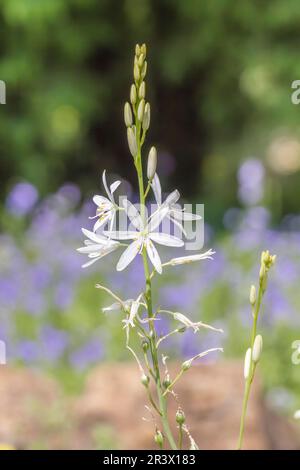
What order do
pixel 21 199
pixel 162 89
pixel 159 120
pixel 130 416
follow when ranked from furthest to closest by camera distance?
pixel 159 120, pixel 162 89, pixel 21 199, pixel 130 416

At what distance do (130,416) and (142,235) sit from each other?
1651 mm

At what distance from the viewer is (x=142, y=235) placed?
89 centimetres

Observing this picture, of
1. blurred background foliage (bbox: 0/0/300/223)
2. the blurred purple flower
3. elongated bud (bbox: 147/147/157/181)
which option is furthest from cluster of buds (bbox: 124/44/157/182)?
blurred background foliage (bbox: 0/0/300/223)

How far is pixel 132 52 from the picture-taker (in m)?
8.03

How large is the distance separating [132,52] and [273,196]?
1862 millimetres

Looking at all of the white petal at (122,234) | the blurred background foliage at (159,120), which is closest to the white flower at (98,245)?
the white petal at (122,234)

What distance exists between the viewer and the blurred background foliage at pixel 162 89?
286 inches

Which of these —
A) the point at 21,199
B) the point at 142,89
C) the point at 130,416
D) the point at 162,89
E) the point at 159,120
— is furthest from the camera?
the point at 159,120

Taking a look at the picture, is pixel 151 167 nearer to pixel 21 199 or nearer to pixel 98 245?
pixel 98 245

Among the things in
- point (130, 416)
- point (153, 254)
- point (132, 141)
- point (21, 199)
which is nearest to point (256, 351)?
point (153, 254)

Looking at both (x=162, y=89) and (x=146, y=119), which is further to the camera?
(x=162, y=89)

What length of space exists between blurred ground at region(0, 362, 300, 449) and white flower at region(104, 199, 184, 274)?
1.42 metres

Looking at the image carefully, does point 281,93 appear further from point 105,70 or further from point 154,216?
point 154,216
